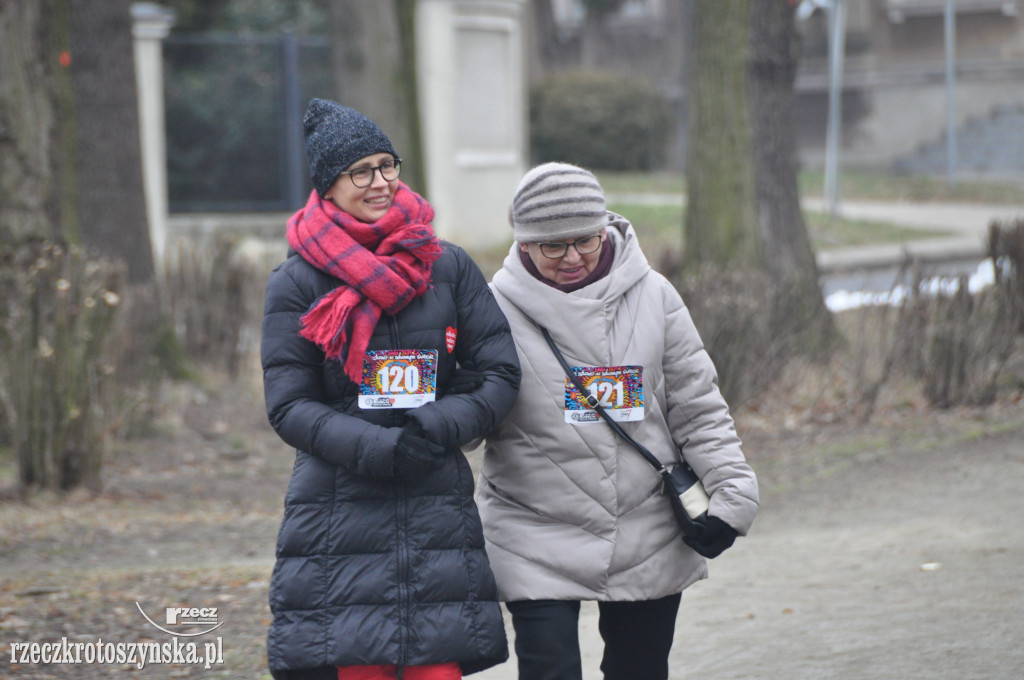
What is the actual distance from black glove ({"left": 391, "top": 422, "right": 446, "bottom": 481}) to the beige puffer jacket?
1.01ft

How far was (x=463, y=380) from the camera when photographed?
301 centimetres

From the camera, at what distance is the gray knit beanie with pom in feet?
9.74

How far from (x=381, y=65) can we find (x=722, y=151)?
2.95 m

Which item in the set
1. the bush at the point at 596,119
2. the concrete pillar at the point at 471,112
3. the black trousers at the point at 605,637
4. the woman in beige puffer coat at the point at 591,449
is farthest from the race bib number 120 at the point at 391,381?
the bush at the point at 596,119

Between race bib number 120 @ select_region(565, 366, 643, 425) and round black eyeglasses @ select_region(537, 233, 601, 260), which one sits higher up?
round black eyeglasses @ select_region(537, 233, 601, 260)

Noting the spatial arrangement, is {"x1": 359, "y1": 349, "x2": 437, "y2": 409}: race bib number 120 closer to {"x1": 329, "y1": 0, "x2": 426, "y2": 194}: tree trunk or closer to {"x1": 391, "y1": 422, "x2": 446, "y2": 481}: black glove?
{"x1": 391, "y1": 422, "x2": 446, "y2": 481}: black glove

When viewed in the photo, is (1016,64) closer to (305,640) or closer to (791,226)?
(791,226)

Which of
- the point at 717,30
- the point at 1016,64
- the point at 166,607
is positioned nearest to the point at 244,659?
the point at 166,607

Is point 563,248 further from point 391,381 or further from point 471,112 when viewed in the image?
point 471,112

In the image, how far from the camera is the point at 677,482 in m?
3.05

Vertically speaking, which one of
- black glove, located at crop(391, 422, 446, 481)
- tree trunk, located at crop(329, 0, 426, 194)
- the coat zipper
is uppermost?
tree trunk, located at crop(329, 0, 426, 194)

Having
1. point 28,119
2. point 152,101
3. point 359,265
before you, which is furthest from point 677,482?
point 152,101

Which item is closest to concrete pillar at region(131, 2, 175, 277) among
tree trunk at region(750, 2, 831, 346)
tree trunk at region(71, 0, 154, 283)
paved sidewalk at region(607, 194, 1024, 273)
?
tree trunk at region(71, 0, 154, 283)

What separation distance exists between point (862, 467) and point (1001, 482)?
2.41ft
